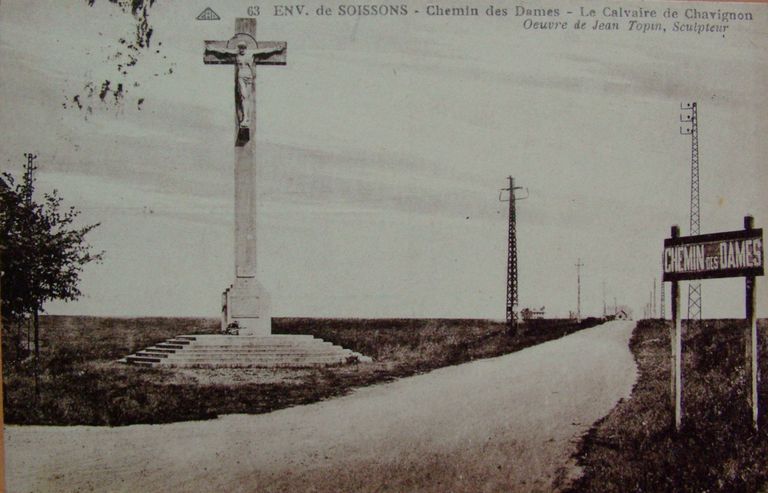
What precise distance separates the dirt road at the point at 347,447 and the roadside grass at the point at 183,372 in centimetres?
36

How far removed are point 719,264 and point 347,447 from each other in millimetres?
3611

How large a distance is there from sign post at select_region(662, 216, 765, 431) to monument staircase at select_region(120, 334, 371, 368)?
19.9 ft

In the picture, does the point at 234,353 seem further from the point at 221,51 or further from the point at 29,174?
the point at 221,51

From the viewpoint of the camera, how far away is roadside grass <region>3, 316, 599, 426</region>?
759 centimetres

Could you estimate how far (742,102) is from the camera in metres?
7.77

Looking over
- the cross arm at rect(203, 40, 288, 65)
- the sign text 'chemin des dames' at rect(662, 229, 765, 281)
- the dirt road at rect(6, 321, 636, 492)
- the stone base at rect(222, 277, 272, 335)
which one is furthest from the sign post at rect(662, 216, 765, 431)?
the stone base at rect(222, 277, 272, 335)

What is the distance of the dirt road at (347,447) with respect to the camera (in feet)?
20.0

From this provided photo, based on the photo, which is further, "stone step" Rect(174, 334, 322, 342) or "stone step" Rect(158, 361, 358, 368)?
→ "stone step" Rect(174, 334, 322, 342)

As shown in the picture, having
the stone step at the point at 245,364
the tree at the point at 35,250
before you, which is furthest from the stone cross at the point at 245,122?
the tree at the point at 35,250

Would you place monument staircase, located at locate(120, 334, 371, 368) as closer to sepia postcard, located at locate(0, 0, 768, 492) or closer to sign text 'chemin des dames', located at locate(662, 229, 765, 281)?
sepia postcard, located at locate(0, 0, 768, 492)

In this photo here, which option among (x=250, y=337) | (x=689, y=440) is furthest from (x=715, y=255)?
(x=250, y=337)

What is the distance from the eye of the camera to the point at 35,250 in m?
8.22

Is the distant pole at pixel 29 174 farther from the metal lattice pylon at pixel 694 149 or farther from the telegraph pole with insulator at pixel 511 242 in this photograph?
the metal lattice pylon at pixel 694 149

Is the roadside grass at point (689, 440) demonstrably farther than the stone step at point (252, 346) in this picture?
No
